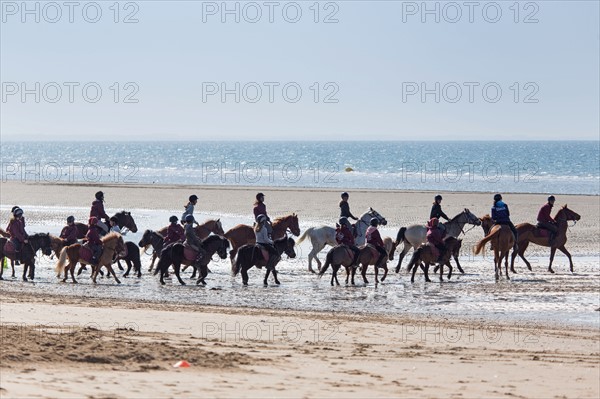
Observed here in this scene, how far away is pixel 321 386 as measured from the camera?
36.0ft

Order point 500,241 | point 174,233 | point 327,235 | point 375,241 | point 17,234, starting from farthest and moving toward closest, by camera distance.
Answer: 1. point 327,235
2. point 500,241
3. point 174,233
4. point 17,234
5. point 375,241

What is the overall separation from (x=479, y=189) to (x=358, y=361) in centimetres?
5369

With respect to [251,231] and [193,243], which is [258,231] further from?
[251,231]

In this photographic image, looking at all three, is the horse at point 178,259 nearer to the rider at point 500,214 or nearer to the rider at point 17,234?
the rider at point 17,234

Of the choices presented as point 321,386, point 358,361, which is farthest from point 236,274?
point 321,386

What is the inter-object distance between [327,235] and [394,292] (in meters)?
5.03

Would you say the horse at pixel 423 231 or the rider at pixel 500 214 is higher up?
the rider at pixel 500 214

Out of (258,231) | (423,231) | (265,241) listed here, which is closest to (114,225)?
(258,231)

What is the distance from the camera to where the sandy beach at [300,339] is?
10922 millimetres

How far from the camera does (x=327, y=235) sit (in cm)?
2653

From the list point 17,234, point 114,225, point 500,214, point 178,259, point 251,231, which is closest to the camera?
point 178,259

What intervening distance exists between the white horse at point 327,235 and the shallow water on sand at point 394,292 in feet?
1.71

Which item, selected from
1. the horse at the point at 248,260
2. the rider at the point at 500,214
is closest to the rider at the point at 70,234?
the horse at the point at 248,260

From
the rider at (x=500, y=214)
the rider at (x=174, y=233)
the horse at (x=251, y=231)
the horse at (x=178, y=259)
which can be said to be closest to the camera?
the horse at (x=178, y=259)
